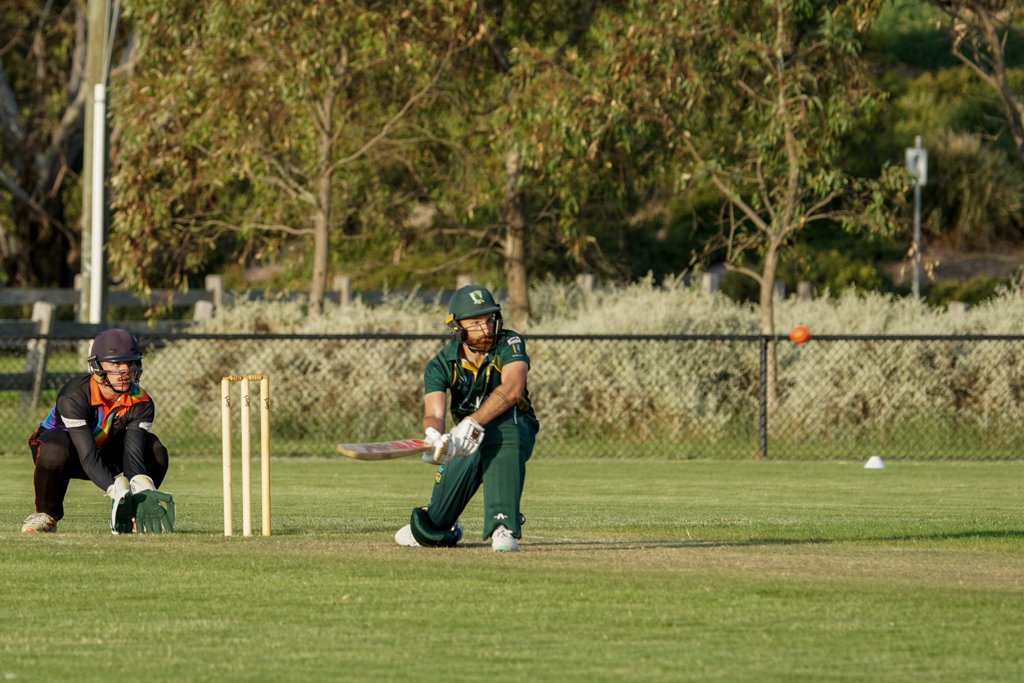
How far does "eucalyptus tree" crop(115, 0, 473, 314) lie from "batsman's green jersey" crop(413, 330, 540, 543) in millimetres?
13883

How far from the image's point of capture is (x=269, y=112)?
83.1 feet

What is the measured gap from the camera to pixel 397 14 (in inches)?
976

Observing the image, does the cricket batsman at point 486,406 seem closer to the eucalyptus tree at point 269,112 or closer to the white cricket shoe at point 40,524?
the white cricket shoe at point 40,524

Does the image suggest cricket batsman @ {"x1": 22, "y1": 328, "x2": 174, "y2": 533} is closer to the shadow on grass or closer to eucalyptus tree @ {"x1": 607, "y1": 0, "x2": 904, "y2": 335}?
the shadow on grass

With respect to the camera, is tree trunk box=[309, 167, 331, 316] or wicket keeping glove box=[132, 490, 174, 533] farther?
tree trunk box=[309, 167, 331, 316]

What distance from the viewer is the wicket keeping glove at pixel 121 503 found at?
37.7 ft

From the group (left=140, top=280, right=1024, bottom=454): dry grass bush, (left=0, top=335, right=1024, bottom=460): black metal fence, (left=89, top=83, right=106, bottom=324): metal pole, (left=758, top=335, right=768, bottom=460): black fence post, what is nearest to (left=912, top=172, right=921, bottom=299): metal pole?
(left=140, top=280, right=1024, bottom=454): dry grass bush

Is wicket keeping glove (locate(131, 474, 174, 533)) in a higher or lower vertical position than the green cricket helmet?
lower

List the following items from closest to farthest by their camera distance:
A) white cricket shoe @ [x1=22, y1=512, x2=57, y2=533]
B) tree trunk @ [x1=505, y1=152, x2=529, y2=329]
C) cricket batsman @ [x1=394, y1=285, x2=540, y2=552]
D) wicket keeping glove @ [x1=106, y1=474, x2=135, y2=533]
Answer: cricket batsman @ [x1=394, y1=285, x2=540, y2=552]
wicket keeping glove @ [x1=106, y1=474, x2=135, y2=533]
white cricket shoe @ [x1=22, y1=512, x2=57, y2=533]
tree trunk @ [x1=505, y1=152, x2=529, y2=329]

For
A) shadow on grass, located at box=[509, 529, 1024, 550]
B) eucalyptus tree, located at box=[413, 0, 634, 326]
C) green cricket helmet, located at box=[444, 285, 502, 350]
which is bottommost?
shadow on grass, located at box=[509, 529, 1024, 550]

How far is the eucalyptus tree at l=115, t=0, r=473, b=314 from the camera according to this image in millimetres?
24406

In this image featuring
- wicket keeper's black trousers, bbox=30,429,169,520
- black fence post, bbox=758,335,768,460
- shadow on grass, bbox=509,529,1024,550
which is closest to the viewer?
shadow on grass, bbox=509,529,1024,550

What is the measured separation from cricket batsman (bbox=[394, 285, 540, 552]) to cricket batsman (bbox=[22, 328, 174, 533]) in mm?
1954

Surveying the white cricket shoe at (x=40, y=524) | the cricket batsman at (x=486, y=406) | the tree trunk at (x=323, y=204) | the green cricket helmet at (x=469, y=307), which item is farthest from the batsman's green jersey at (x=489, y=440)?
the tree trunk at (x=323, y=204)
